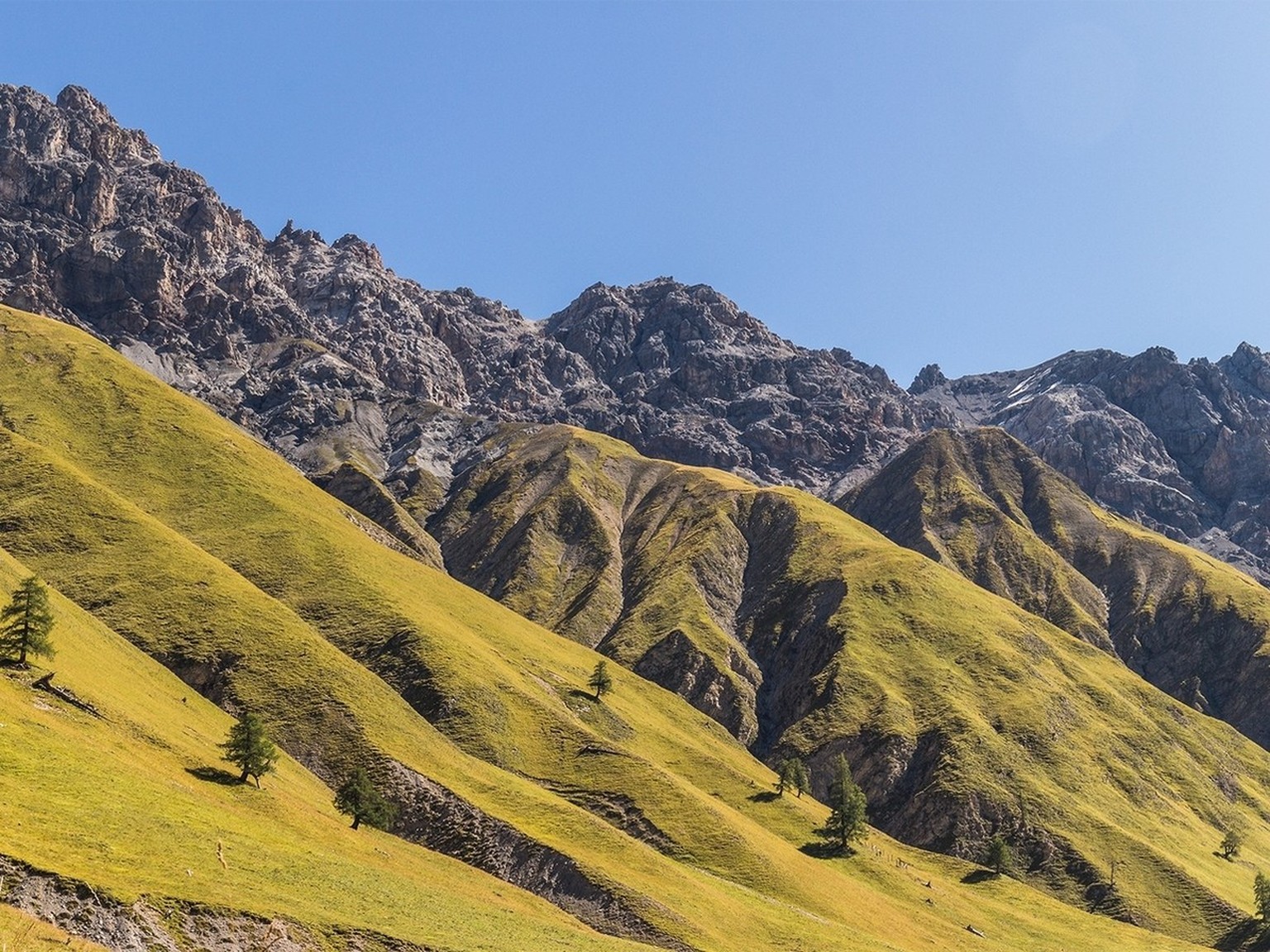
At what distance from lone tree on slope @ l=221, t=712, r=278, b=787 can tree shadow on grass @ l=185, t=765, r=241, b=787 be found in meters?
0.87

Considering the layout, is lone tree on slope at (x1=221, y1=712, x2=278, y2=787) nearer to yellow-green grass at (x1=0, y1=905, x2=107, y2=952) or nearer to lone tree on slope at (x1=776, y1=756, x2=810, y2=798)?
yellow-green grass at (x1=0, y1=905, x2=107, y2=952)

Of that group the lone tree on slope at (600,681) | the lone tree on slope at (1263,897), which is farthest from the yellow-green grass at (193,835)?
the lone tree on slope at (1263,897)

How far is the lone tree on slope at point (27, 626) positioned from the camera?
8700 centimetres

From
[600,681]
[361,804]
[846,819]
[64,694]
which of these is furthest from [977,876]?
[64,694]

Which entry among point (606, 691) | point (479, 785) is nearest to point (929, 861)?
point (606, 691)

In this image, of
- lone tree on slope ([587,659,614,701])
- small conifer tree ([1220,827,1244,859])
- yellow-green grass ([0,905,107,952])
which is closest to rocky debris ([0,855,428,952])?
yellow-green grass ([0,905,107,952])

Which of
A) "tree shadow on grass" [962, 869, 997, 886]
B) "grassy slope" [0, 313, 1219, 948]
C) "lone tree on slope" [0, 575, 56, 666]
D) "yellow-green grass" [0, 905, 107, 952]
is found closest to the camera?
"yellow-green grass" [0, 905, 107, 952]

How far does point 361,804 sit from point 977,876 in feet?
418

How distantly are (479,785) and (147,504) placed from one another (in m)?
115

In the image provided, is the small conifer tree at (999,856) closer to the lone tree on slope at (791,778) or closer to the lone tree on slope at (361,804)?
the lone tree on slope at (791,778)

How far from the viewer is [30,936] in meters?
36.8

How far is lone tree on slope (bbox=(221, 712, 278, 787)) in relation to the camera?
8781cm

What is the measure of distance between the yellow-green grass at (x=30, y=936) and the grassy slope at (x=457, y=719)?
2794 cm

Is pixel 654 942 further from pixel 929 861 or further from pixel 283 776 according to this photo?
pixel 929 861
